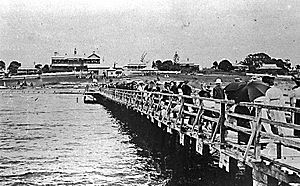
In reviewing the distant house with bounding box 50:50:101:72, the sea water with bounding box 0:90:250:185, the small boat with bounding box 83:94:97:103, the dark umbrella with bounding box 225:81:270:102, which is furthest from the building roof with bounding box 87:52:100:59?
the dark umbrella with bounding box 225:81:270:102

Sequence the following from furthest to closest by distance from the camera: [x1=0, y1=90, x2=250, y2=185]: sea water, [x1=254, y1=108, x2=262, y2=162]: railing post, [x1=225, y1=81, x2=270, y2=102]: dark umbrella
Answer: [x1=0, y1=90, x2=250, y2=185]: sea water → [x1=225, y1=81, x2=270, y2=102]: dark umbrella → [x1=254, y1=108, x2=262, y2=162]: railing post

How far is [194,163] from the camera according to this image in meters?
16.2

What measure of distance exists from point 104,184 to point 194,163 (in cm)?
296

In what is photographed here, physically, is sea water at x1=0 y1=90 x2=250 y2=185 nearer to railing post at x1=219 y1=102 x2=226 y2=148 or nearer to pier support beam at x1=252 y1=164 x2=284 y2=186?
railing post at x1=219 y1=102 x2=226 y2=148

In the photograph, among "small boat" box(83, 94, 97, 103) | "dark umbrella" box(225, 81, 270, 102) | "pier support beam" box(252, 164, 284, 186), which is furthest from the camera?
"small boat" box(83, 94, 97, 103)

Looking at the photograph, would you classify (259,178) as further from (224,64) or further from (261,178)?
(224,64)

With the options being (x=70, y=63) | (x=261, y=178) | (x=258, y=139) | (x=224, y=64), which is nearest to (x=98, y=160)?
(x=258, y=139)

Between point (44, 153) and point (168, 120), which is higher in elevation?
point (168, 120)

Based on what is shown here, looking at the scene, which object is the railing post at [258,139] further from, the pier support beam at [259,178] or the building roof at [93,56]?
the building roof at [93,56]

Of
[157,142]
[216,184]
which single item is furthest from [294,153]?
[157,142]

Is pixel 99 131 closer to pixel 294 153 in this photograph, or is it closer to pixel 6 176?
pixel 6 176

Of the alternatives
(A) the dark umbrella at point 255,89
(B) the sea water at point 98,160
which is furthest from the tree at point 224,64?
(A) the dark umbrella at point 255,89

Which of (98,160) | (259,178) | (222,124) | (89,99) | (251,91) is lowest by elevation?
(89,99)

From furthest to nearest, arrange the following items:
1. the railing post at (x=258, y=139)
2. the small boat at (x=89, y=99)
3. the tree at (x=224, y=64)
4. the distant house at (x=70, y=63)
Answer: the distant house at (x=70, y=63) < the tree at (x=224, y=64) < the small boat at (x=89, y=99) < the railing post at (x=258, y=139)
